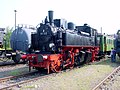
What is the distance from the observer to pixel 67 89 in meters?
8.94

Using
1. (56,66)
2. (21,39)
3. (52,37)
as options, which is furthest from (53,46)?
(21,39)

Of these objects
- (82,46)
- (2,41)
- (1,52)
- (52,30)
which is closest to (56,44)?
(52,30)

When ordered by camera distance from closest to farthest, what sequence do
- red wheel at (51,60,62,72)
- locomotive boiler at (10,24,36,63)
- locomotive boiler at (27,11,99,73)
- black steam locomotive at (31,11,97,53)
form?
locomotive boiler at (27,11,99,73) → red wheel at (51,60,62,72) → black steam locomotive at (31,11,97,53) → locomotive boiler at (10,24,36,63)

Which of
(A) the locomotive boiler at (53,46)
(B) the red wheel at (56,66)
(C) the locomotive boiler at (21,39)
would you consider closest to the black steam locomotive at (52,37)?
(A) the locomotive boiler at (53,46)

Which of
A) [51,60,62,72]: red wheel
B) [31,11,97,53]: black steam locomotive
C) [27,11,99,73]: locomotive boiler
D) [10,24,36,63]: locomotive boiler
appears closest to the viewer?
[27,11,99,73]: locomotive boiler

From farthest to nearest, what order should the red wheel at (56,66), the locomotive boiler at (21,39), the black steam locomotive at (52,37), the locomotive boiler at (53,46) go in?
1. the locomotive boiler at (21,39)
2. the black steam locomotive at (52,37)
3. the red wheel at (56,66)
4. the locomotive boiler at (53,46)

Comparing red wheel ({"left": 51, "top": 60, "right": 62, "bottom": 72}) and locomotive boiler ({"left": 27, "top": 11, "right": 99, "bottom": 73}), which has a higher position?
locomotive boiler ({"left": 27, "top": 11, "right": 99, "bottom": 73})

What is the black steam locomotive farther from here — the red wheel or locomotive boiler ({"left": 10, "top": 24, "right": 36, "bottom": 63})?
locomotive boiler ({"left": 10, "top": 24, "right": 36, "bottom": 63})

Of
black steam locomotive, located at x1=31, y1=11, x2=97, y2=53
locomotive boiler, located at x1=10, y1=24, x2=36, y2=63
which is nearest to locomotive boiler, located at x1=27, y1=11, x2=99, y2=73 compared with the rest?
black steam locomotive, located at x1=31, y1=11, x2=97, y2=53

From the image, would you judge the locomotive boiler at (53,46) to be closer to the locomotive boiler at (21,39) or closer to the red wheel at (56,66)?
Result: the red wheel at (56,66)

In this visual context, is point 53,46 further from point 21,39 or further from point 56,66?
point 21,39

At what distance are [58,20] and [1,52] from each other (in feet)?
25.1

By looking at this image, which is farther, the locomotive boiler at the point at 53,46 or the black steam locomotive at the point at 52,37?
the black steam locomotive at the point at 52,37

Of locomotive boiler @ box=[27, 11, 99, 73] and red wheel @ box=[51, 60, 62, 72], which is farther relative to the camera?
red wheel @ box=[51, 60, 62, 72]
